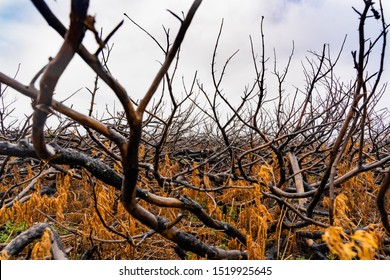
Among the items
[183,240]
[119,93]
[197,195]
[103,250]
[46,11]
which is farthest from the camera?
[197,195]

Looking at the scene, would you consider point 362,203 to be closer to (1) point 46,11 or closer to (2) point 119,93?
(2) point 119,93

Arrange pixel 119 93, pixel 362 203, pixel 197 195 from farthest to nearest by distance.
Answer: pixel 197 195
pixel 362 203
pixel 119 93

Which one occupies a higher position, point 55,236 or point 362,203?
point 362,203

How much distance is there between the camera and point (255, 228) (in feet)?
7.09

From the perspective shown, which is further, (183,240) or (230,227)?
(230,227)

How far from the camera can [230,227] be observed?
2035 mm

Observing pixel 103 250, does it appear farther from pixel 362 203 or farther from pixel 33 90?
pixel 362 203

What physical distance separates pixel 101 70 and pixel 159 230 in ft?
2.99
